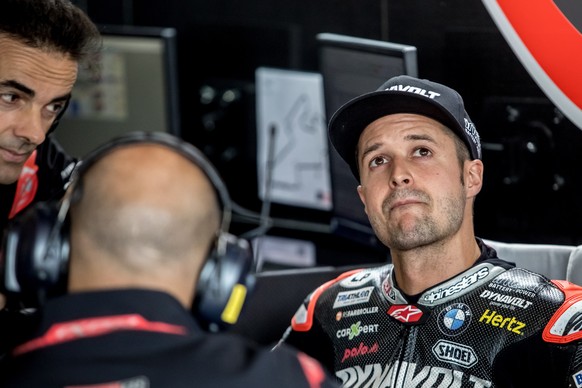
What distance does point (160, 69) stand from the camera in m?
3.59

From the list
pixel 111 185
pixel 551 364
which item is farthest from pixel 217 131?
pixel 111 185

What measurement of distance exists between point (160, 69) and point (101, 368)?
2554 millimetres

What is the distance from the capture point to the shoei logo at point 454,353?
1820 mm

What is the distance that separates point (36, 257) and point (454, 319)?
33.9 inches

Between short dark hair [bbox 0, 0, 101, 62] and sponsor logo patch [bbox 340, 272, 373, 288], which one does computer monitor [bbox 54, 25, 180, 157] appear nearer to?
short dark hair [bbox 0, 0, 101, 62]

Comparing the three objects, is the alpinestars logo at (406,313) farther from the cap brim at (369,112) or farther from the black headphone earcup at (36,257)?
the black headphone earcup at (36,257)

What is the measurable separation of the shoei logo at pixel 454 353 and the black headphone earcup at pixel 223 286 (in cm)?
59

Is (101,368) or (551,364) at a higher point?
(101,368)

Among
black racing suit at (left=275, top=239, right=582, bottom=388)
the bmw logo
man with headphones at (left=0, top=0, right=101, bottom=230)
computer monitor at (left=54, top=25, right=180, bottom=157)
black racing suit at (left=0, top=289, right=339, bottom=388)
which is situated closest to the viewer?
black racing suit at (left=0, top=289, right=339, bottom=388)

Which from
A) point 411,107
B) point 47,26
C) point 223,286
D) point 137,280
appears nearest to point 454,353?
point 411,107

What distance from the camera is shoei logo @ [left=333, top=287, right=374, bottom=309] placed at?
6.73 feet

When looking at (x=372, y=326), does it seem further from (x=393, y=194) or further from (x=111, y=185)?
(x=111, y=185)

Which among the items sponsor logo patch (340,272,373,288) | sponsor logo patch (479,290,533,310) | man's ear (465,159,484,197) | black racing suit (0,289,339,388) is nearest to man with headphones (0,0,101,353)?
sponsor logo patch (340,272,373,288)

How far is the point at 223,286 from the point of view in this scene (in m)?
1.32
